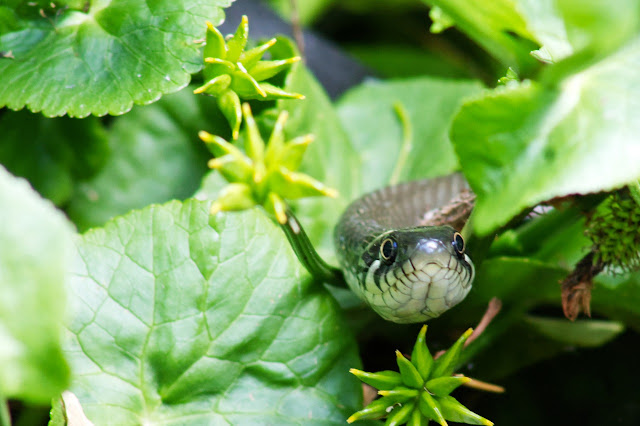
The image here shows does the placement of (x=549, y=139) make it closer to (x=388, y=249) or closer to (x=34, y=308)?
(x=388, y=249)

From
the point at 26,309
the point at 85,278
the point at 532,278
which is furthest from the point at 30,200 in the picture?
the point at 532,278

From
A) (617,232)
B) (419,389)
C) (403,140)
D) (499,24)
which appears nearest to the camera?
(499,24)

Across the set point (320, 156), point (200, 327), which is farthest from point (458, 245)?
point (320, 156)

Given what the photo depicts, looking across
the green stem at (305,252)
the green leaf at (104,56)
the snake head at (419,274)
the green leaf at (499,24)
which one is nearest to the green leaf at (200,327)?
the green stem at (305,252)

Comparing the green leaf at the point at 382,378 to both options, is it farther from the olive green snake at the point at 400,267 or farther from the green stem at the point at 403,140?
the green stem at the point at 403,140

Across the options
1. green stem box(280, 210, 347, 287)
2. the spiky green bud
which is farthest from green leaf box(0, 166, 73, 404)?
the spiky green bud

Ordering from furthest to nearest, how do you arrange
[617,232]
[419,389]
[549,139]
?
[617,232], [419,389], [549,139]
